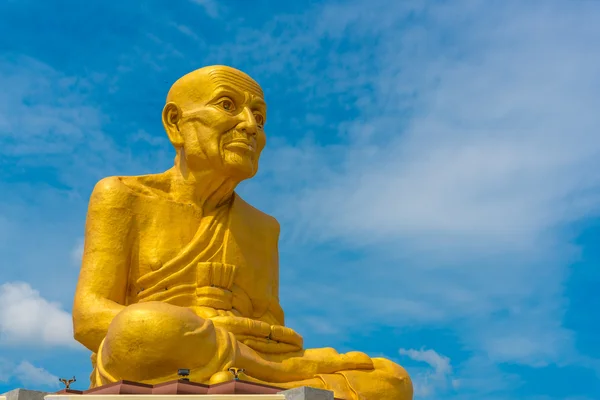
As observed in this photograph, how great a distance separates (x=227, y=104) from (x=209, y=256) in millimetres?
1857

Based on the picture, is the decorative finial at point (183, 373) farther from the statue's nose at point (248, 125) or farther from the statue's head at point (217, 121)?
the statue's nose at point (248, 125)

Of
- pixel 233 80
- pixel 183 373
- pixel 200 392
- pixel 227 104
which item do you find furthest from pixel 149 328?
pixel 233 80

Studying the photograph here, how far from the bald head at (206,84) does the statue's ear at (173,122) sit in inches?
3.3

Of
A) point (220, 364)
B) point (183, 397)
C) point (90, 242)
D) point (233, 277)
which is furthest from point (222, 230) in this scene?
point (183, 397)

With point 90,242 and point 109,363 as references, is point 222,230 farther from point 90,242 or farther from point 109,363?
point 109,363

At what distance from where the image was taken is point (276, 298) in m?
11.6

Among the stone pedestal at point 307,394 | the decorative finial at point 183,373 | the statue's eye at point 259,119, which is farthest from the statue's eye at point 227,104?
the stone pedestal at point 307,394

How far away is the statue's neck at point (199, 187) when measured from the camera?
1117cm

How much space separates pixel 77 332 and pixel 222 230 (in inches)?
85.6

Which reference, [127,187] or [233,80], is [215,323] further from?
[233,80]

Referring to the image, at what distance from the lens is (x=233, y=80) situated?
1116cm

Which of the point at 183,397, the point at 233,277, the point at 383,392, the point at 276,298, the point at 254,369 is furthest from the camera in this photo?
the point at 276,298

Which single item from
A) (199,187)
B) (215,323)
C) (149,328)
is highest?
(199,187)

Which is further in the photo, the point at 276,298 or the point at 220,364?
the point at 276,298
